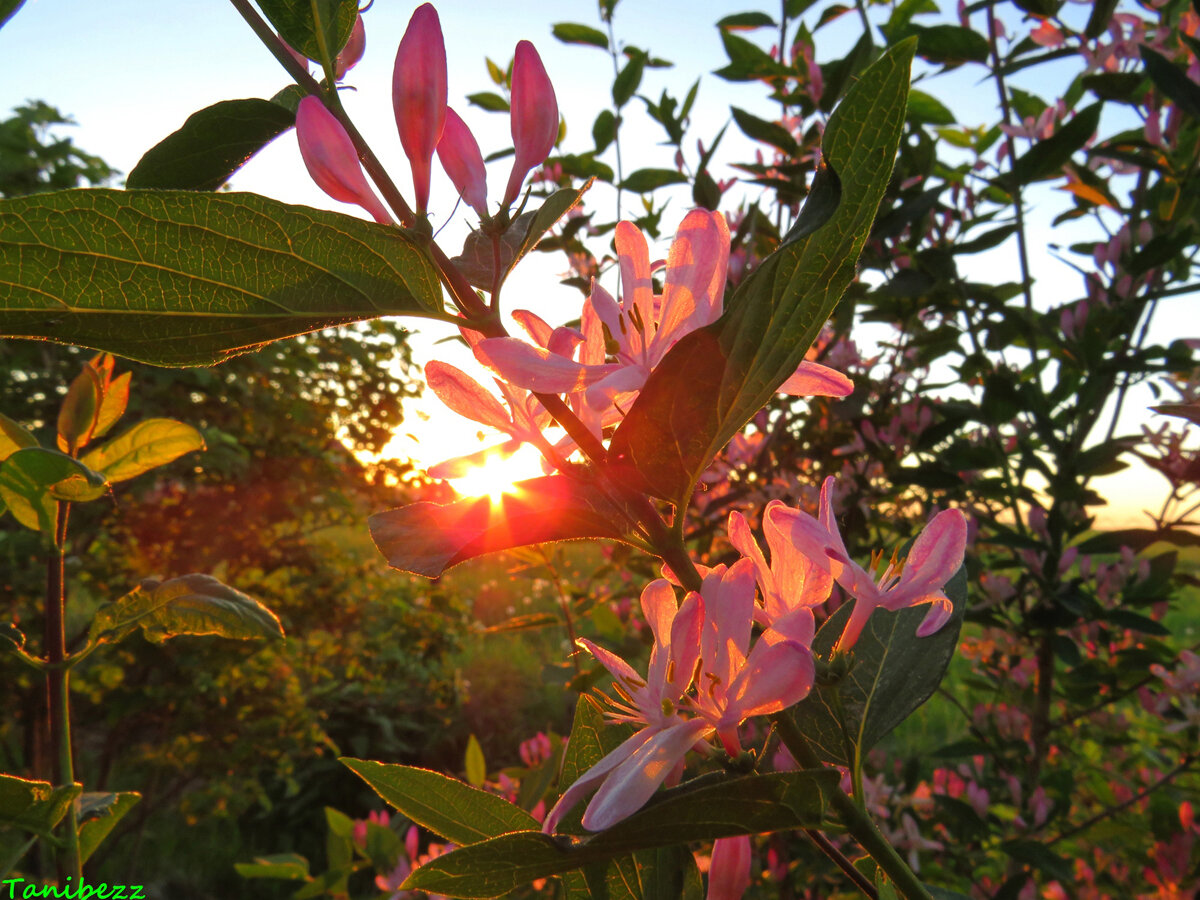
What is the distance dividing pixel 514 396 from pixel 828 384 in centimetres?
24

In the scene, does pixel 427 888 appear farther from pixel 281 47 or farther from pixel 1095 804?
pixel 1095 804

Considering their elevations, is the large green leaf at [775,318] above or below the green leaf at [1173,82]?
below

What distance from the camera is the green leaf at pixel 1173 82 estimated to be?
1.60m

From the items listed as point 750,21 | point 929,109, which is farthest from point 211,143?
point 750,21

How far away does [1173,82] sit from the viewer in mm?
1611

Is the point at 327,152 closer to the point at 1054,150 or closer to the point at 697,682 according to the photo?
the point at 697,682

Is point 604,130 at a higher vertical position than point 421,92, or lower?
higher

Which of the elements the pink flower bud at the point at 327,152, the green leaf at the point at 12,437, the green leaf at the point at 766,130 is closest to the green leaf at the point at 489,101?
the green leaf at the point at 766,130

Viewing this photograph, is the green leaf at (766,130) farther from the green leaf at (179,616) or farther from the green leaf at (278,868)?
the green leaf at (278,868)

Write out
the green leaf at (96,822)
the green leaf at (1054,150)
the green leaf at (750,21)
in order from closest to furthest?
1. the green leaf at (96,822)
2. the green leaf at (1054,150)
3. the green leaf at (750,21)

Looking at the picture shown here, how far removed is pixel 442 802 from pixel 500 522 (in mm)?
227

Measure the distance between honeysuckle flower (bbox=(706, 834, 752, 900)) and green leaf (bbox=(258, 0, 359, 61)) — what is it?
0.62 metres

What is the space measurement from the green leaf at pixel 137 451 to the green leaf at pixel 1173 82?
1.95m

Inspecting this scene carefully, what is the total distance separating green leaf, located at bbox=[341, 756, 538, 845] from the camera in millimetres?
552
